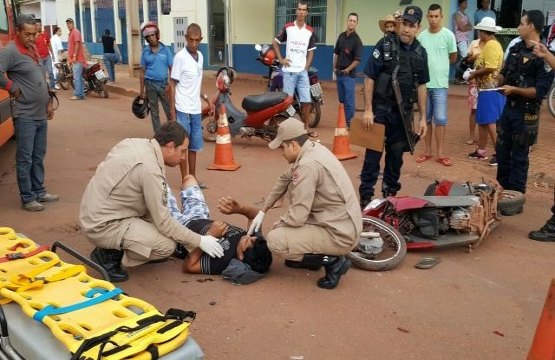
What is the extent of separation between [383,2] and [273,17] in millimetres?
4177

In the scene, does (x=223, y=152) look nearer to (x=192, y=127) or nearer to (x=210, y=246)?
(x=192, y=127)

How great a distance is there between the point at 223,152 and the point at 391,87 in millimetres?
2748

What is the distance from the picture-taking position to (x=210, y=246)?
4008 millimetres

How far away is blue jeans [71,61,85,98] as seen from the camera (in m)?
13.9

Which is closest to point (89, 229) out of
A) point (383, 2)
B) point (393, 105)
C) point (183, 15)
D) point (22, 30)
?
point (22, 30)

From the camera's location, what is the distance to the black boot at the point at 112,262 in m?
4.06

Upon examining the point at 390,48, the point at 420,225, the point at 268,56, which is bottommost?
the point at 420,225

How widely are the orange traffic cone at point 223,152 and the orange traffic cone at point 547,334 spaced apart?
5.13m

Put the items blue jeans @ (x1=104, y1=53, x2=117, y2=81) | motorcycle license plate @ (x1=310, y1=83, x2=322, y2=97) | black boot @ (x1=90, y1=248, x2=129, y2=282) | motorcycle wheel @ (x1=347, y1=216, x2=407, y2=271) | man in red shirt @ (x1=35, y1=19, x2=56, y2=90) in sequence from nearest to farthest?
black boot @ (x1=90, y1=248, x2=129, y2=282)
motorcycle wheel @ (x1=347, y1=216, x2=407, y2=271)
motorcycle license plate @ (x1=310, y1=83, x2=322, y2=97)
man in red shirt @ (x1=35, y1=19, x2=56, y2=90)
blue jeans @ (x1=104, y1=53, x2=117, y2=81)

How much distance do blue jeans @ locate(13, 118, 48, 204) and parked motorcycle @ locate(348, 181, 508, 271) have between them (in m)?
3.26

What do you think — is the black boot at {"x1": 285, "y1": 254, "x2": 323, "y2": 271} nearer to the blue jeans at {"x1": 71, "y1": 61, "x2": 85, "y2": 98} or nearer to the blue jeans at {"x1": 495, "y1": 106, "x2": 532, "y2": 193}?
the blue jeans at {"x1": 495, "y1": 106, "x2": 532, "y2": 193}

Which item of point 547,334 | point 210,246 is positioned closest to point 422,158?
point 210,246

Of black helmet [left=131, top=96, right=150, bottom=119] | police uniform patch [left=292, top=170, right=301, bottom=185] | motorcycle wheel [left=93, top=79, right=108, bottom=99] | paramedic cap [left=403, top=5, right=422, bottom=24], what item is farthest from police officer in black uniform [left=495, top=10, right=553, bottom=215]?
motorcycle wheel [left=93, top=79, right=108, bottom=99]

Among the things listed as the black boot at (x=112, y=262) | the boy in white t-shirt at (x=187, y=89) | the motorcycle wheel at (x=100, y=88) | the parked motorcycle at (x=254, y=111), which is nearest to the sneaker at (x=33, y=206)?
the boy in white t-shirt at (x=187, y=89)
